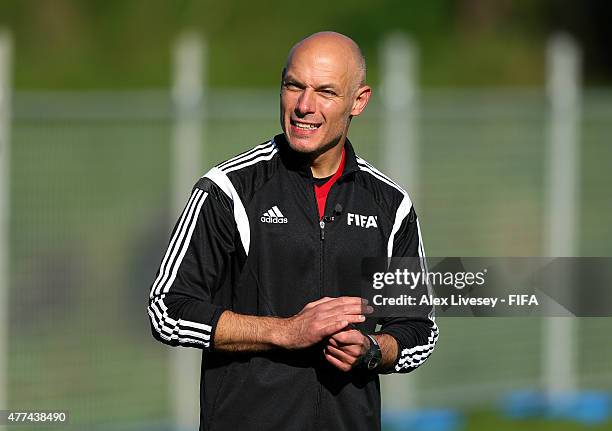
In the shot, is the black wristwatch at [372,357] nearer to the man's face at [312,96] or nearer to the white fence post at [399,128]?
the man's face at [312,96]

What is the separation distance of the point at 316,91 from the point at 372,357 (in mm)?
900

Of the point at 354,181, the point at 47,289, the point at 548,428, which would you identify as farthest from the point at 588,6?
the point at 354,181

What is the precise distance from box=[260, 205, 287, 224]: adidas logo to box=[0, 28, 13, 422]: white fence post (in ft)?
13.3

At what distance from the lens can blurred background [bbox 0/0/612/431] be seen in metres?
7.95

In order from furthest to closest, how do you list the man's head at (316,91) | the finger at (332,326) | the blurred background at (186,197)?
1. the blurred background at (186,197)
2. the man's head at (316,91)
3. the finger at (332,326)

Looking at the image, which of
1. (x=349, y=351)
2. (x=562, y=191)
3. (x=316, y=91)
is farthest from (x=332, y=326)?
(x=562, y=191)

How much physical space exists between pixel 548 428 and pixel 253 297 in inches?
223

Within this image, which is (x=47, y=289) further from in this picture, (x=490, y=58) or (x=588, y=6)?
(x=588, y=6)

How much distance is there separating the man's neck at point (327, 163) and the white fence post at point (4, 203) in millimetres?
3987

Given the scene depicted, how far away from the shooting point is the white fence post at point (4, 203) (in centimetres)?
773

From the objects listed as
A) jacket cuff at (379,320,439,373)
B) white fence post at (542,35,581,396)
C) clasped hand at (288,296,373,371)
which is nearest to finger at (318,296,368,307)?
clasped hand at (288,296,373,371)

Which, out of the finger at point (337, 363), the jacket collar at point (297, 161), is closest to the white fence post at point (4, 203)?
the jacket collar at point (297, 161)

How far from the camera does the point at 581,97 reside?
10.2 metres

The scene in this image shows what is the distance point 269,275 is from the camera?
411 cm
